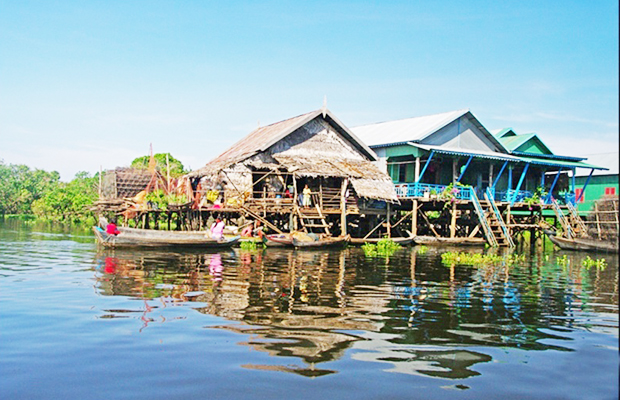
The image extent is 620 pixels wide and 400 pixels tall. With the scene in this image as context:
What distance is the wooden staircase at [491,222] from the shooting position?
2273cm

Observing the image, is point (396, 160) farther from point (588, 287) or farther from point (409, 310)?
point (409, 310)

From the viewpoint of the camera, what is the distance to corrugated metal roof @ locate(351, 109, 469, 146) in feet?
81.2

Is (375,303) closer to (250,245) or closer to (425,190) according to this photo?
(250,245)

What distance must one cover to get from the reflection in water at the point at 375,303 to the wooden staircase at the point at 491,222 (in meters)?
6.98

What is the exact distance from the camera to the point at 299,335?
6.66m

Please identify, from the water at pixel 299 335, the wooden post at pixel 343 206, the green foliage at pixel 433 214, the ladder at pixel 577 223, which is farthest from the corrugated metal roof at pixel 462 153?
the water at pixel 299 335

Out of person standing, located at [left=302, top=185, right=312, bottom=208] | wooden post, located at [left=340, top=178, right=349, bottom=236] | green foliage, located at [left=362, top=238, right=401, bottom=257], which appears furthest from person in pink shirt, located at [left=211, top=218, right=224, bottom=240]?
wooden post, located at [left=340, top=178, right=349, bottom=236]

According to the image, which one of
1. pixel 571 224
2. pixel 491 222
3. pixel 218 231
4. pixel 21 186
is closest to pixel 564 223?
pixel 571 224

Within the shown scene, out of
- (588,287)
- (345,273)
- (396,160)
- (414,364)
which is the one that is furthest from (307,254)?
(414,364)

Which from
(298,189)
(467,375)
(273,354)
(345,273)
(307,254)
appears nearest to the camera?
(467,375)

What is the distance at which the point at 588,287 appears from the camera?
11.8 m

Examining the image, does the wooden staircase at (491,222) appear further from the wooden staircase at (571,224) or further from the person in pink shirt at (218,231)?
the person in pink shirt at (218,231)

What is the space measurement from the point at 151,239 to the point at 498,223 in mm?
14217

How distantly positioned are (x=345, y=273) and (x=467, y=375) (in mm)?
7727
